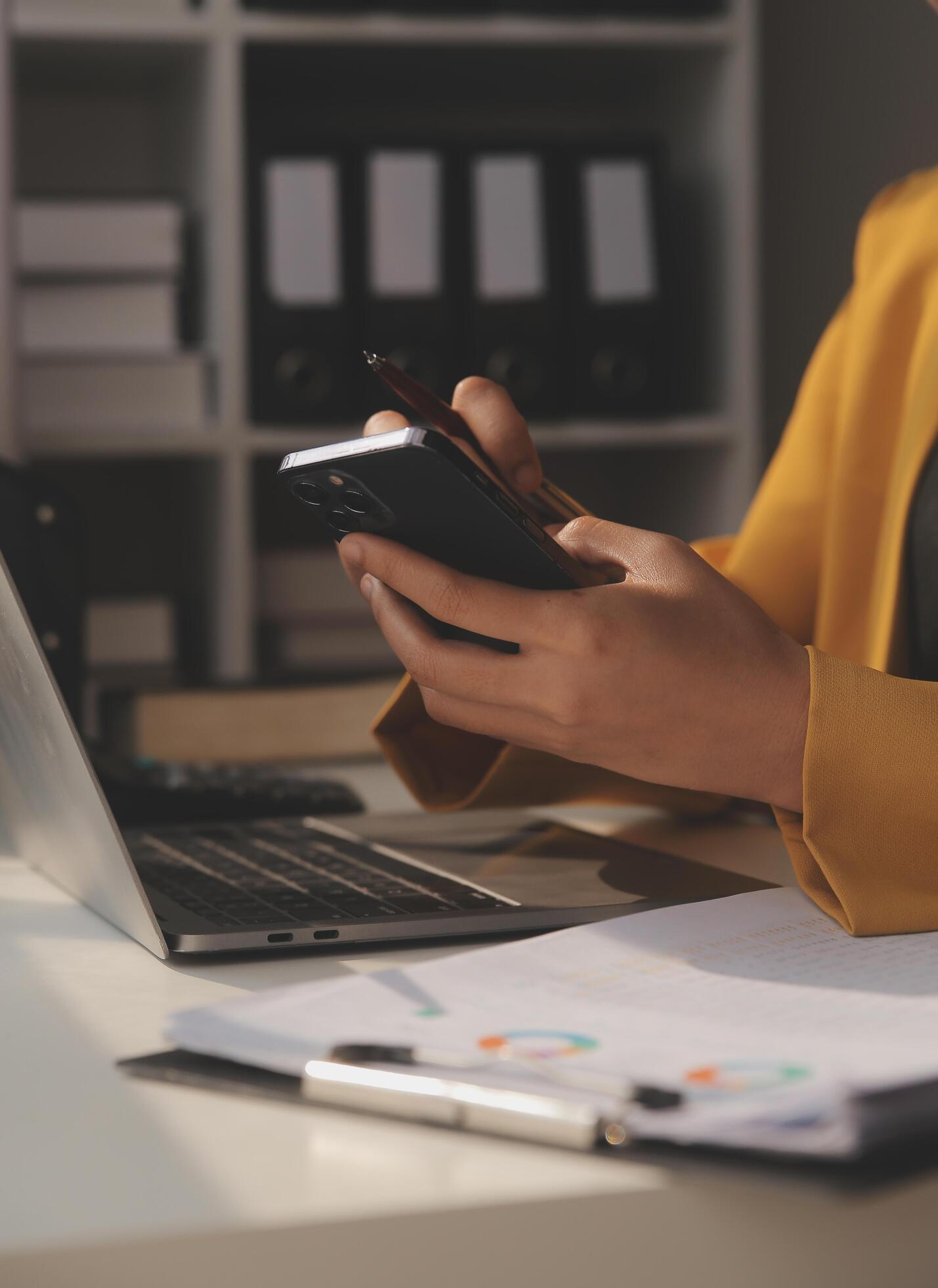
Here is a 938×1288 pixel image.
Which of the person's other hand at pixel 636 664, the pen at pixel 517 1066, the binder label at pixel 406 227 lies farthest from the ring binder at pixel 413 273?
the pen at pixel 517 1066

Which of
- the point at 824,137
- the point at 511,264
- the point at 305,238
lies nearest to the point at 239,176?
the point at 305,238

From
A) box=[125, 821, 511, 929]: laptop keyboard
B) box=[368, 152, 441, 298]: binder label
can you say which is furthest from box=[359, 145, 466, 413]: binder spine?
box=[125, 821, 511, 929]: laptop keyboard

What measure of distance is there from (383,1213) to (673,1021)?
0.11 m

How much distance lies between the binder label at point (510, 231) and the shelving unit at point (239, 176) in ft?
0.56

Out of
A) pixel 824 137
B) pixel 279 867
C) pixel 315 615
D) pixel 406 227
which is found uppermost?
pixel 824 137

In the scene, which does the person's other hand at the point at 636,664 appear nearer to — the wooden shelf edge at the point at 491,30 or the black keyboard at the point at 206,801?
the black keyboard at the point at 206,801

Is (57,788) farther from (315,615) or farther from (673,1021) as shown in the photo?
(315,615)

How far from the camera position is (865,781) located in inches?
22.2

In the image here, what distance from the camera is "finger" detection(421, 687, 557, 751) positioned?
58 centimetres

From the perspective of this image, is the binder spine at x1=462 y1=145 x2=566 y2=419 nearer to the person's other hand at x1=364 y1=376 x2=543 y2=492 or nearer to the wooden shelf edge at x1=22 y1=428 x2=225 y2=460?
the wooden shelf edge at x1=22 y1=428 x2=225 y2=460

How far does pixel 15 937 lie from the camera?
0.58 m

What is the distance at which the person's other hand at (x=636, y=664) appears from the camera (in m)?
0.54

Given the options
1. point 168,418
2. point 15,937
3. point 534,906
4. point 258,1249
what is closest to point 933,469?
point 534,906

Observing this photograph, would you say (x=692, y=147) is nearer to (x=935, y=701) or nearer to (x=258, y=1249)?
(x=935, y=701)
